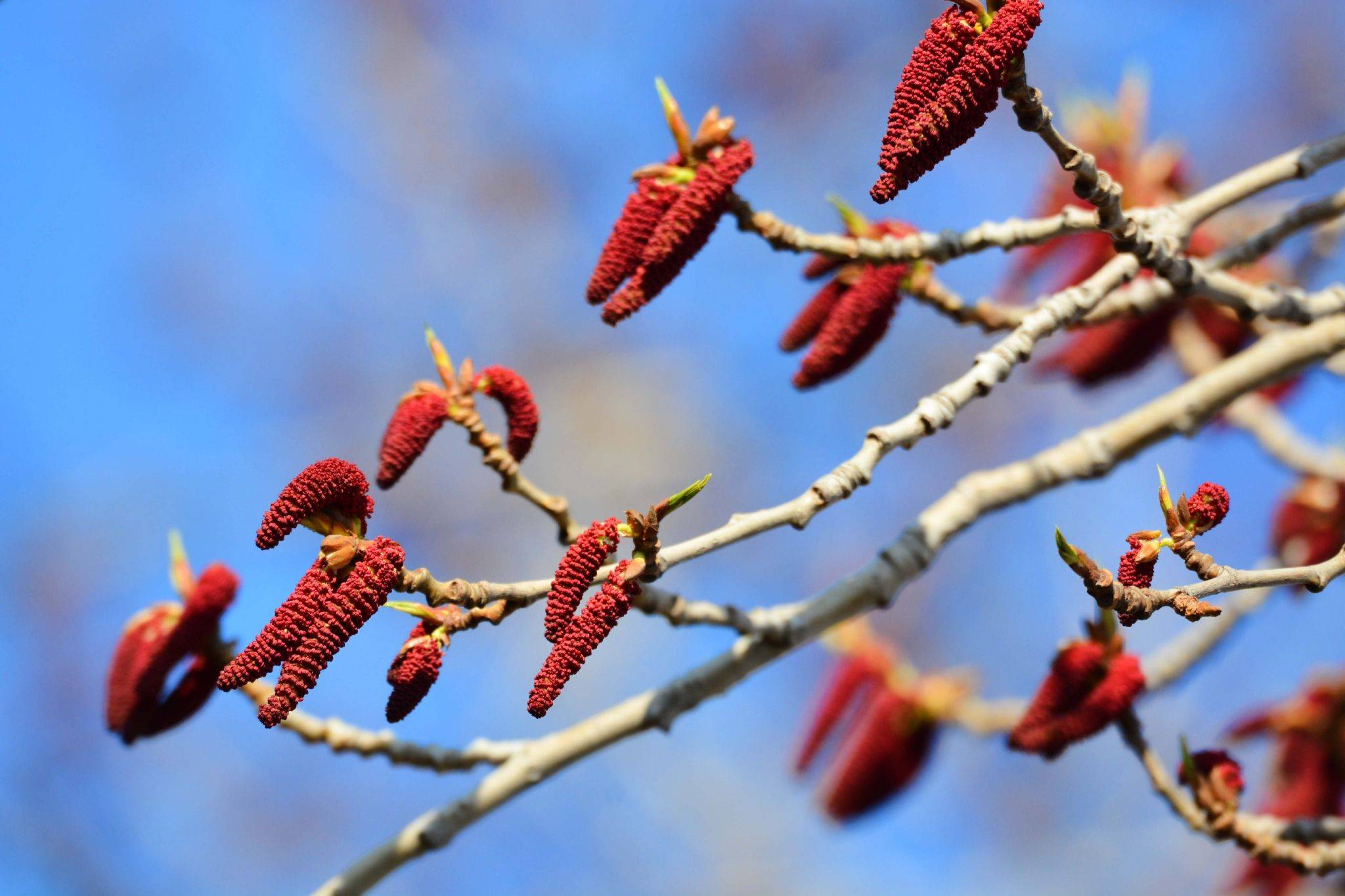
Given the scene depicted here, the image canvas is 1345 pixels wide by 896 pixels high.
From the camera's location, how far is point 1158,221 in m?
1.88

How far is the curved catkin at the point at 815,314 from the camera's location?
214 cm

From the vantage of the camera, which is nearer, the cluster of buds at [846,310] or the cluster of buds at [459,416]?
the cluster of buds at [459,416]

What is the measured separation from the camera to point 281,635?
1238 mm

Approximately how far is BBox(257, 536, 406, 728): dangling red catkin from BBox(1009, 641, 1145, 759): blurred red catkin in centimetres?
124

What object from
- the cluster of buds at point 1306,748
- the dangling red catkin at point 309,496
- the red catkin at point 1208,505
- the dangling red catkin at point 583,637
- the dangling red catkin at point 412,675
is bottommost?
the cluster of buds at point 1306,748

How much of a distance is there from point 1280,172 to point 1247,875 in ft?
5.66

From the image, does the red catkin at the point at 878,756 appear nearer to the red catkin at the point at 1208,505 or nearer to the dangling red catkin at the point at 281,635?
the red catkin at the point at 1208,505

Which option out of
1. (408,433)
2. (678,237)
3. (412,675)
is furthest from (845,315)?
(412,675)

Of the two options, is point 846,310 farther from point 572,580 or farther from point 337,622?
point 337,622

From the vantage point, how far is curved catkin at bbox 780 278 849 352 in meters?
2.14

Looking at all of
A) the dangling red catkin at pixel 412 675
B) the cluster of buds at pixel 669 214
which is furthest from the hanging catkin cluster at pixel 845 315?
the dangling red catkin at pixel 412 675

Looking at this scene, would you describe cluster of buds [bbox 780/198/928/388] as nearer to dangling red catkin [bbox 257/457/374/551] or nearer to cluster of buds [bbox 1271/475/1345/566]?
dangling red catkin [bbox 257/457/374/551]

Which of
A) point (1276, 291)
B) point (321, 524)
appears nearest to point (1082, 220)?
point (1276, 291)

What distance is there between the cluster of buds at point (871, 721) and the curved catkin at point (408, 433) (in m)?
1.25
